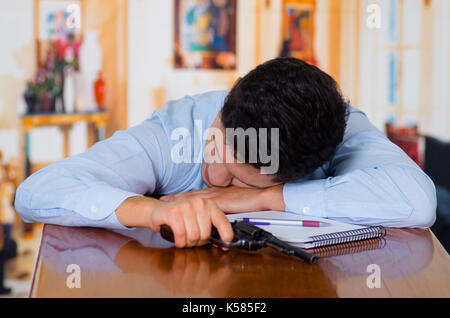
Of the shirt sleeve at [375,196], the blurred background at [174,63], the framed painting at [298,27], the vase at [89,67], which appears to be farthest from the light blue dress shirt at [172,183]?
the framed painting at [298,27]

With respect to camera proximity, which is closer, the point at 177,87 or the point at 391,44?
the point at 177,87

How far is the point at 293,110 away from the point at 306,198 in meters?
0.18

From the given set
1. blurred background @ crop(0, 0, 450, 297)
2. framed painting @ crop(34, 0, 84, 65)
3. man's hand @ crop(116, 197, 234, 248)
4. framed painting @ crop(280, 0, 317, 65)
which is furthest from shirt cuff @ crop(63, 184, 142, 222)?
framed painting @ crop(280, 0, 317, 65)

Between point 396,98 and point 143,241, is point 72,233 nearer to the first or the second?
point 143,241

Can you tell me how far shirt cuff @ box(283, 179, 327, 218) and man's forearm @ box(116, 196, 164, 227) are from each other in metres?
0.29

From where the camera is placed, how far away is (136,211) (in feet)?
2.90

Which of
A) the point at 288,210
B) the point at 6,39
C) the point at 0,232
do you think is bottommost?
the point at 0,232

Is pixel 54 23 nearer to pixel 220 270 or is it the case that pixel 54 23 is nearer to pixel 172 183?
pixel 172 183

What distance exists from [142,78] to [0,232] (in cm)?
132

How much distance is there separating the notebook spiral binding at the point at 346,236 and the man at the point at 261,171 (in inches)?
4.7

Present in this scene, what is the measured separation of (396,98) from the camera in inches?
162

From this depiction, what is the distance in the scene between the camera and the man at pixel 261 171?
95 cm

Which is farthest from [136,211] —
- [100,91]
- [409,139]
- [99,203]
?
[409,139]

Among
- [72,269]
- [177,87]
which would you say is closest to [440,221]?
[177,87]
